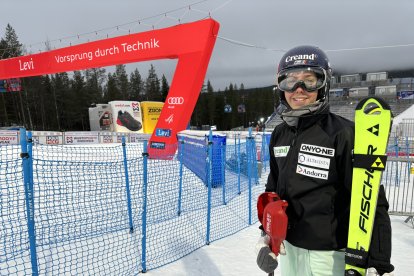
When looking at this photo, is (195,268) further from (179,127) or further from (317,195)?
(179,127)

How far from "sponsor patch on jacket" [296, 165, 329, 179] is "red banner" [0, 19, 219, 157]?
7373 mm

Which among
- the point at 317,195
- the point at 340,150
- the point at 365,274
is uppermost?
the point at 340,150

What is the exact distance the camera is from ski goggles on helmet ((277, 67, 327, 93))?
A: 1578 mm

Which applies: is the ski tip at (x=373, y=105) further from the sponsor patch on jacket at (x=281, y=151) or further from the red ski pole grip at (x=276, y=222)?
the red ski pole grip at (x=276, y=222)

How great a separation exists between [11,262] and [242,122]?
2585 inches

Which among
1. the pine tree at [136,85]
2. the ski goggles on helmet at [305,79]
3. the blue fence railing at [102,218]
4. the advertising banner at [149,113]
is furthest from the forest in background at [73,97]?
the ski goggles on helmet at [305,79]

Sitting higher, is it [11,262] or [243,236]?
[11,262]

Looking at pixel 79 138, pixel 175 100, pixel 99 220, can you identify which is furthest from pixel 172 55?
pixel 79 138

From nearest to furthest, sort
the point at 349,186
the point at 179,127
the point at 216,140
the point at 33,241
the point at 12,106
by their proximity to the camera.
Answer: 1. the point at 349,186
2. the point at 33,241
3. the point at 216,140
4. the point at 179,127
5. the point at 12,106

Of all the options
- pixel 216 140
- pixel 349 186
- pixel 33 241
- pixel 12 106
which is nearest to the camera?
pixel 349 186

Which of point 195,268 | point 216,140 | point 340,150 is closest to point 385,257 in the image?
point 340,150

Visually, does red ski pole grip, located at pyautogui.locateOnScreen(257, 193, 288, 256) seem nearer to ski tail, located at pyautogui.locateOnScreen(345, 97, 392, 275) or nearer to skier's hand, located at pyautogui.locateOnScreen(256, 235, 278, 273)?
skier's hand, located at pyautogui.locateOnScreen(256, 235, 278, 273)

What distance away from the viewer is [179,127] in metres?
10.4

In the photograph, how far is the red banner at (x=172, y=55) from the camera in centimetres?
974
